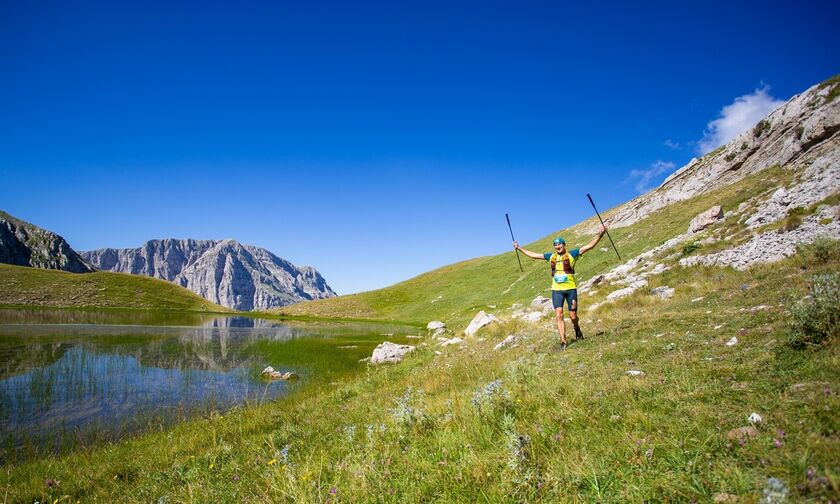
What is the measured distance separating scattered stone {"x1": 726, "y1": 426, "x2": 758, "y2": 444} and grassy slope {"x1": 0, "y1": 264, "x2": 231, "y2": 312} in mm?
106340

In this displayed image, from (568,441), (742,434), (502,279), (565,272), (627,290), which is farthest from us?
(502,279)

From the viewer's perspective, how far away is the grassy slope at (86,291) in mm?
78000

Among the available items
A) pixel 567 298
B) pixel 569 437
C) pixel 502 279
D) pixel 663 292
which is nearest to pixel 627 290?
pixel 663 292

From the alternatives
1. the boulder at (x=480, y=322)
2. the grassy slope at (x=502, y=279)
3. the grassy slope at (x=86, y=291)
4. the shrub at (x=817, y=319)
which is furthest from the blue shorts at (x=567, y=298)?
the grassy slope at (x=86, y=291)

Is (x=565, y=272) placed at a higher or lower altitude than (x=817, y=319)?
higher

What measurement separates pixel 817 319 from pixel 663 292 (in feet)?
40.9

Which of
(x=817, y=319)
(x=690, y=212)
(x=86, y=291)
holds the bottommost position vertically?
(x=817, y=319)

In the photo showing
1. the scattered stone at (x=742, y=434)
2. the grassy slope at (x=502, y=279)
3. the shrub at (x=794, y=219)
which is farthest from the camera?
the grassy slope at (x=502, y=279)

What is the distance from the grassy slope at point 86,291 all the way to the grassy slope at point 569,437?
96.3 m

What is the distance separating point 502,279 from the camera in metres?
67.8

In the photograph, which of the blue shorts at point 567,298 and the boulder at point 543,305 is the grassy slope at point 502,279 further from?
the blue shorts at point 567,298

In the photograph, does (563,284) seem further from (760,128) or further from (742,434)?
(760,128)

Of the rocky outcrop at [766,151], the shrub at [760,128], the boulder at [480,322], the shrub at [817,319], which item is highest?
the shrub at [760,128]

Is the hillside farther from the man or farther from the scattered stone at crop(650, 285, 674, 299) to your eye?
the man
